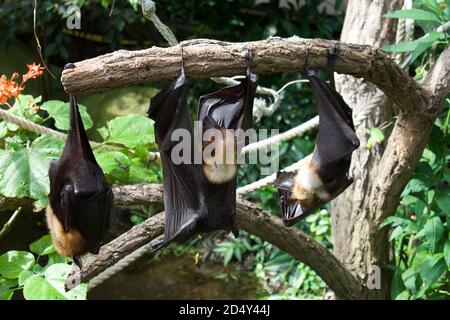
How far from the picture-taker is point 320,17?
16.5 feet

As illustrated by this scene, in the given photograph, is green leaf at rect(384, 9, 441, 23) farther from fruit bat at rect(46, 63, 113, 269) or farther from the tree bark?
fruit bat at rect(46, 63, 113, 269)

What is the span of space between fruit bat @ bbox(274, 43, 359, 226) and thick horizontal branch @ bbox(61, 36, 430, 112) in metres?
0.07

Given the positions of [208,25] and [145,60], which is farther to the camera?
[208,25]

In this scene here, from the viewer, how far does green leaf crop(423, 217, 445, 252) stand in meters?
2.73

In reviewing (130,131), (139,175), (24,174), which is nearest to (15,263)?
(24,174)

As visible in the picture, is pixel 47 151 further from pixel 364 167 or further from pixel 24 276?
pixel 364 167

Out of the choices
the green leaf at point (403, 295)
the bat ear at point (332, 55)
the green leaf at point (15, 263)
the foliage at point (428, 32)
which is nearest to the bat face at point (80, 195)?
the green leaf at point (15, 263)

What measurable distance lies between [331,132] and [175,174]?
513mm

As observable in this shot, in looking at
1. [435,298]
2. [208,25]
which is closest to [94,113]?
[208,25]

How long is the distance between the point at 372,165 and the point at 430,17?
87cm

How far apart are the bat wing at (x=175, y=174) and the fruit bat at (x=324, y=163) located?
1.31ft

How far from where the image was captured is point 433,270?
9.27ft

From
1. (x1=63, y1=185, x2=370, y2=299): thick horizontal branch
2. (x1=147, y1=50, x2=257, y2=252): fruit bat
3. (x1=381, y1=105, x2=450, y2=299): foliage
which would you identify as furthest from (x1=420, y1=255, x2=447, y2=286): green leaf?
(x1=147, y1=50, x2=257, y2=252): fruit bat

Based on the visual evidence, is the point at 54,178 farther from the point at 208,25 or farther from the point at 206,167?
the point at 208,25
